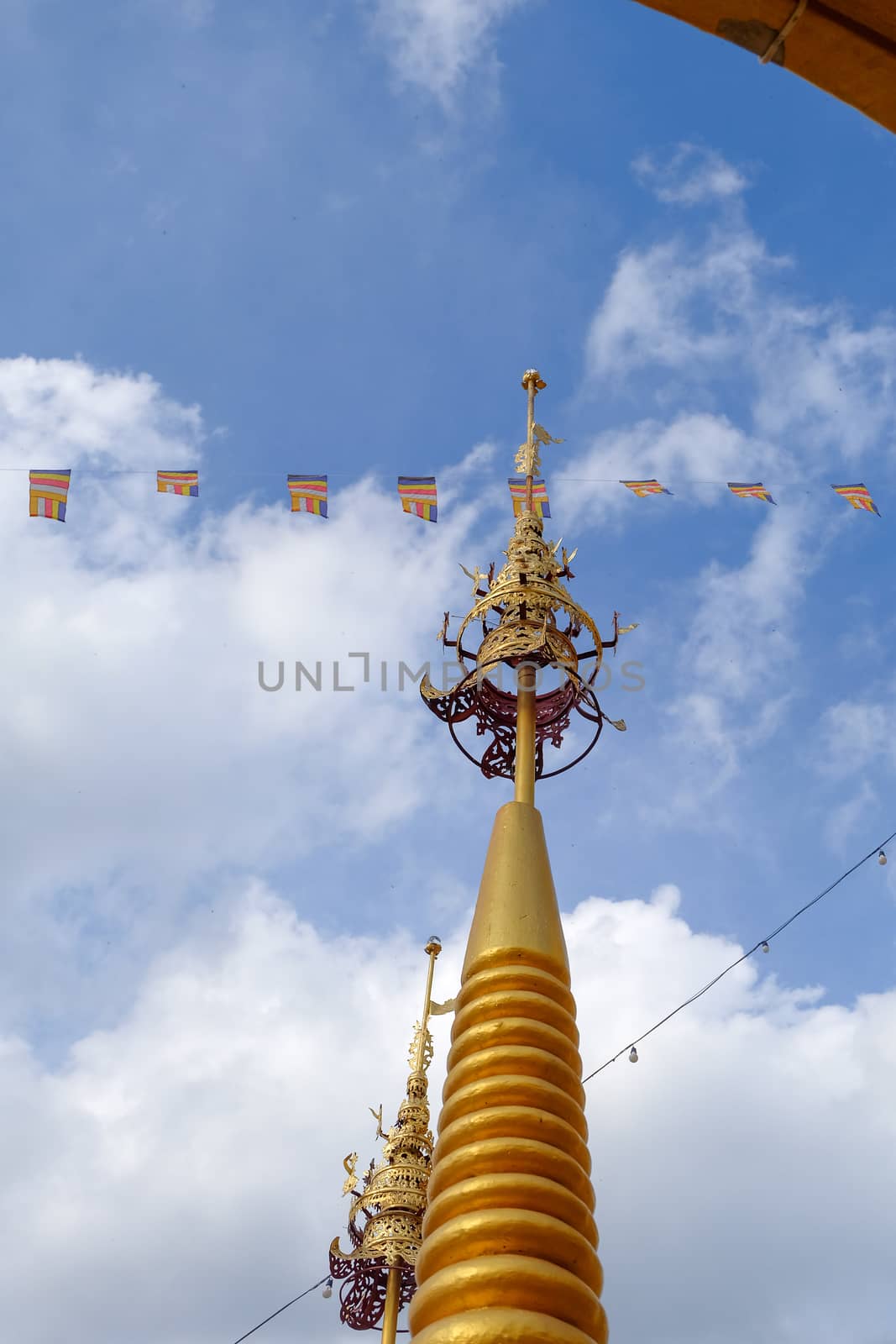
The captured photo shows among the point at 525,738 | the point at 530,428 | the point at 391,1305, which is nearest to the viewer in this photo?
the point at 525,738

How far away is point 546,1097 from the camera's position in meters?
6.85

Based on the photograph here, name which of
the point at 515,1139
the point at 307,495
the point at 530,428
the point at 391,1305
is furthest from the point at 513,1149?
the point at 391,1305

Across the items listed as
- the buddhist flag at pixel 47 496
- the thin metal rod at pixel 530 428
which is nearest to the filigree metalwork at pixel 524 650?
the thin metal rod at pixel 530 428

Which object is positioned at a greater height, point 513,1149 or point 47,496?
point 47,496

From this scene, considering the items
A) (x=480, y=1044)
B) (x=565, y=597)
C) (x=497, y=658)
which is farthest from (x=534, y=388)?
(x=480, y=1044)

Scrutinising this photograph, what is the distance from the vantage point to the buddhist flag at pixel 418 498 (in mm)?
14805

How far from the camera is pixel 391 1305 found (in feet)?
55.0

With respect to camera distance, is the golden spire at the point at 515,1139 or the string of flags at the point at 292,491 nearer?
the golden spire at the point at 515,1139

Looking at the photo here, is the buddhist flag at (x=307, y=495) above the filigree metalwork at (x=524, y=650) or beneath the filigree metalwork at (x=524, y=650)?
above

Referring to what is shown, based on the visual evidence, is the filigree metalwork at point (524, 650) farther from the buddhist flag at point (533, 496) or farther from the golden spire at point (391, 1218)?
the golden spire at point (391, 1218)

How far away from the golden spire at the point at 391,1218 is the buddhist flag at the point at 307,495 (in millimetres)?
6893

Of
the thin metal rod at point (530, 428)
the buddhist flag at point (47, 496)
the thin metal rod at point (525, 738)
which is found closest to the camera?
A: the thin metal rod at point (525, 738)

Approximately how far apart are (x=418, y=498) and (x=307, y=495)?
1466mm

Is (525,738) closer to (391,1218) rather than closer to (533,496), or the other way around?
(533,496)
